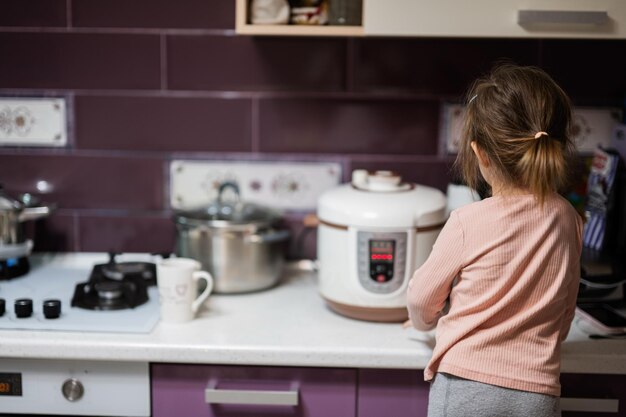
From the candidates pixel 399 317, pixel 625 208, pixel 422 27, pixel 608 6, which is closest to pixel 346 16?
pixel 422 27

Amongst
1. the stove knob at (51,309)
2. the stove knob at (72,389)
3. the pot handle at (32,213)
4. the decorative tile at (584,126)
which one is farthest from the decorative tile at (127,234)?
the decorative tile at (584,126)

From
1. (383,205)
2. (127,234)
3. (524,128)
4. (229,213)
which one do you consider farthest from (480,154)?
(127,234)

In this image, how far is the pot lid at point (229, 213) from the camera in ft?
5.40

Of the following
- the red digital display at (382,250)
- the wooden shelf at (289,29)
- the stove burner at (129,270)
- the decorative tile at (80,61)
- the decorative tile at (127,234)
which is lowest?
the stove burner at (129,270)

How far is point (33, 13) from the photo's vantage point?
185cm

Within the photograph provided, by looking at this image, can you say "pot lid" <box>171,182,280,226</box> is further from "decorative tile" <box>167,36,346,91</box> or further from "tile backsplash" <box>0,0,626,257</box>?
"decorative tile" <box>167,36,346,91</box>

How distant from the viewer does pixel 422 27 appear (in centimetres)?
150

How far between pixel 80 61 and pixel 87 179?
284 mm

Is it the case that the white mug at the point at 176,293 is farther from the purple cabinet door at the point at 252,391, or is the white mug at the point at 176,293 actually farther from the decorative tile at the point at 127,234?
the decorative tile at the point at 127,234

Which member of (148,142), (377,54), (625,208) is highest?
(377,54)

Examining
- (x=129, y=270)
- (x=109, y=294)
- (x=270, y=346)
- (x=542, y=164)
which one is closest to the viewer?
(x=542, y=164)

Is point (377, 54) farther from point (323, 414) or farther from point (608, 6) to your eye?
point (323, 414)

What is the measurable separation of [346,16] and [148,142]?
→ 1.99ft

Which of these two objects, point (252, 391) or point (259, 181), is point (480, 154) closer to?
point (252, 391)
